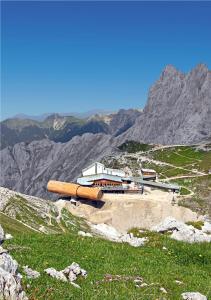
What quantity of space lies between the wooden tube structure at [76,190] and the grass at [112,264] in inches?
4483

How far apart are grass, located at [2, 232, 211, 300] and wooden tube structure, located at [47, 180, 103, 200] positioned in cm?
11388

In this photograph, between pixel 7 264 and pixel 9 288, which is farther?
pixel 7 264

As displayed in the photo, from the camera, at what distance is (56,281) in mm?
19297

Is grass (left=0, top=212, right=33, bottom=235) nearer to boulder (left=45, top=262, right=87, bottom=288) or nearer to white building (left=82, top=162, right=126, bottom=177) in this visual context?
boulder (left=45, top=262, right=87, bottom=288)

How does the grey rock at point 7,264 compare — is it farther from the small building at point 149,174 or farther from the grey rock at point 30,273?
the small building at point 149,174

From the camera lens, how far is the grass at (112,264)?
18.8 m

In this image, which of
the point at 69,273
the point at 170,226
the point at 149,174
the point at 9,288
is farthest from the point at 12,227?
the point at 149,174

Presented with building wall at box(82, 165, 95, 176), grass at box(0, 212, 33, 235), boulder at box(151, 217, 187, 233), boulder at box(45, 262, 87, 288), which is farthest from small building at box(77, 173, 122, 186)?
boulder at box(45, 262, 87, 288)

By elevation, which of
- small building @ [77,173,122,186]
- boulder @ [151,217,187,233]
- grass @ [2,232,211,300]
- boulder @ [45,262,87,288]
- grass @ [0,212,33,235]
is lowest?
small building @ [77,173,122,186]

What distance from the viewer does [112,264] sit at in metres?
24.4

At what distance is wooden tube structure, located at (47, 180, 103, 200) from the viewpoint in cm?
14675

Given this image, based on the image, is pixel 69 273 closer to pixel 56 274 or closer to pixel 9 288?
pixel 56 274

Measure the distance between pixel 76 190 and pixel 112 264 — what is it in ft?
418

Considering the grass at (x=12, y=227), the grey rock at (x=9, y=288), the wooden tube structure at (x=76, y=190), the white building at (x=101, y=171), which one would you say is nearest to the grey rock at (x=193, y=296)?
the grey rock at (x=9, y=288)
